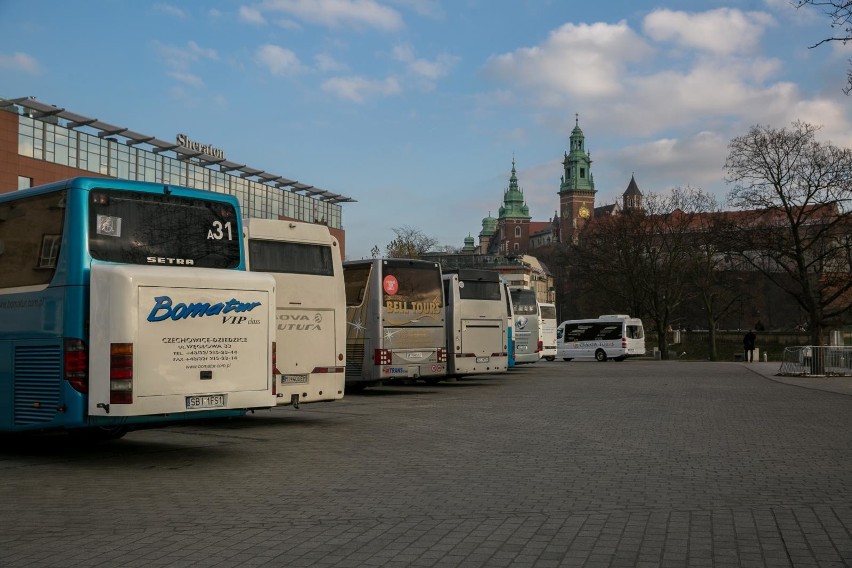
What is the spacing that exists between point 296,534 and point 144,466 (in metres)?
4.56

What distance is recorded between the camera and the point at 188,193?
1205cm

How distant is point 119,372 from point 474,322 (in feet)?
59.6

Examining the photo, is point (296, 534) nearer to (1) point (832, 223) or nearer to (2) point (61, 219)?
(2) point (61, 219)

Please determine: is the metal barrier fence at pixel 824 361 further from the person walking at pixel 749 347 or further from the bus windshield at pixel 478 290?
the person walking at pixel 749 347

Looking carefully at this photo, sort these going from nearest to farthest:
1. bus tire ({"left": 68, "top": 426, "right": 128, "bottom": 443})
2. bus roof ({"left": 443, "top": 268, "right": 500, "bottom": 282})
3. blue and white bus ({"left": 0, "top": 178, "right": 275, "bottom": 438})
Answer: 1. blue and white bus ({"left": 0, "top": 178, "right": 275, "bottom": 438})
2. bus tire ({"left": 68, "top": 426, "right": 128, "bottom": 443})
3. bus roof ({"left": 443, "top": 268, "right": 500, "bottom": 282})

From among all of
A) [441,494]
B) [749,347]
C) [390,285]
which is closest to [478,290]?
[390,285]

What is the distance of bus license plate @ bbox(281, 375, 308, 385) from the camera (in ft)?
49.8

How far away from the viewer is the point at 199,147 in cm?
7819

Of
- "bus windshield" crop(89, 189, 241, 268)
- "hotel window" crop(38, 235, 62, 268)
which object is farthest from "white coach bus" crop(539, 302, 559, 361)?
"hotel window" crop(38, 235, 62, 268)

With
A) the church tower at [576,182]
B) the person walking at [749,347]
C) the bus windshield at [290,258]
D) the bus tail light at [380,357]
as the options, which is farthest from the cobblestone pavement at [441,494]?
the church tower at [576,182]

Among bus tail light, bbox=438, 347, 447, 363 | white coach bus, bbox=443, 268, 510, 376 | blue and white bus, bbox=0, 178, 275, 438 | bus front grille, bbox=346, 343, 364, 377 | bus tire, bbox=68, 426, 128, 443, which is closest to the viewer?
blue and white bus, bbox=0, 178, 275, 438

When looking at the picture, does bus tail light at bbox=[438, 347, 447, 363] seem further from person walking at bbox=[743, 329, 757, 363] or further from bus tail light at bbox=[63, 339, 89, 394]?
person walking at bbox=[743, 329, 757, 363]

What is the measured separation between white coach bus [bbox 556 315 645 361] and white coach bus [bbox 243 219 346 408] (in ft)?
149

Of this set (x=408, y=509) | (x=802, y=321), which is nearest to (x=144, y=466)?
(x=408, y=509)
